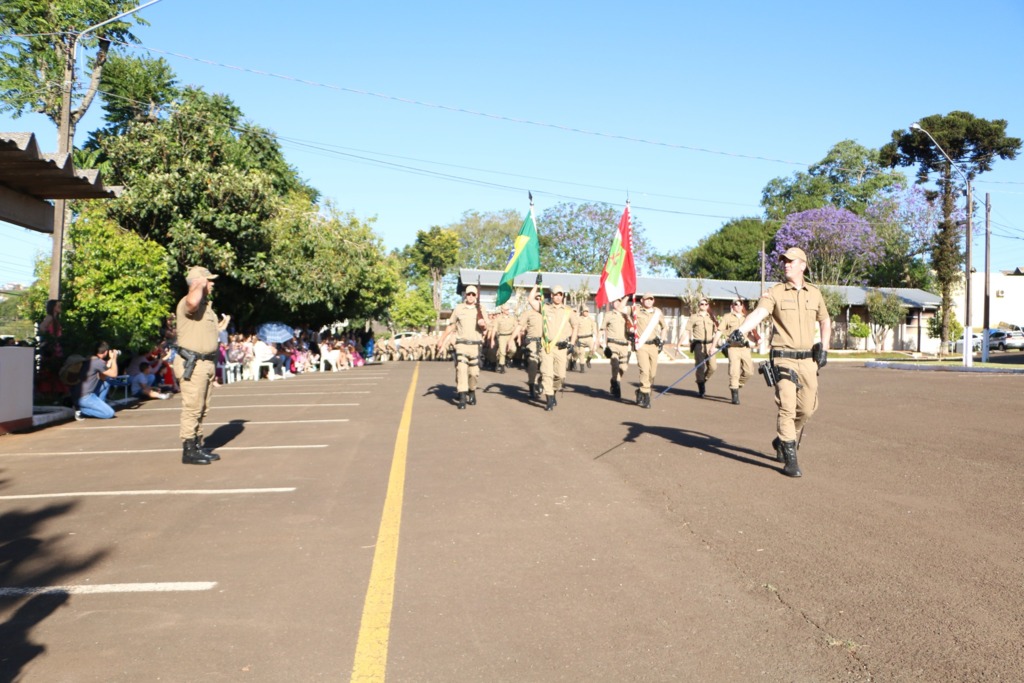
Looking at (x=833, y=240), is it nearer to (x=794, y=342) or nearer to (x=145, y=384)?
(x=145, y=384)

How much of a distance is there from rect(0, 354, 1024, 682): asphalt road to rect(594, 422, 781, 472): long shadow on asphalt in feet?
0.25

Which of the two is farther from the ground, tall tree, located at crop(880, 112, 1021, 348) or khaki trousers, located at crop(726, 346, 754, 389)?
tall tree, located at crop(880, 112, 1021, 348)

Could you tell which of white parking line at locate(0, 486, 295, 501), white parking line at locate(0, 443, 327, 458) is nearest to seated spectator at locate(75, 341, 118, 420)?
white parking line at locate(0, 443, 327, 458)

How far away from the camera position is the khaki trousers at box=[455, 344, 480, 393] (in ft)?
49.2

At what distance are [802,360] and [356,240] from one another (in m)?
32.1

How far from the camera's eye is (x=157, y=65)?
38.7 meters

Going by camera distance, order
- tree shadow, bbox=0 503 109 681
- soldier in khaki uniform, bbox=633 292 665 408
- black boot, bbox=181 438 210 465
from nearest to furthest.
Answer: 1. tree shadow, bbox=0 503 109 681
2. black boot, bbox=181 438 210 465
3. soldier in khaki uniform, bbox=633 292 665 408

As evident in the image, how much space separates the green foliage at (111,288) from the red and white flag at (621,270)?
31.2ft

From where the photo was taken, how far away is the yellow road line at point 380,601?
3854 mm

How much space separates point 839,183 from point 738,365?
6488 centimetres

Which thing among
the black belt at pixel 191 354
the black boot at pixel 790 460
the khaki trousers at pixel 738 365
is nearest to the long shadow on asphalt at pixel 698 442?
the black boot at pixel 790 460

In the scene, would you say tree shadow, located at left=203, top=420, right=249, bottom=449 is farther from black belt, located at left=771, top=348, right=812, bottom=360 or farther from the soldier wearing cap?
black belt, located at left=771, top=348, right=812, bottom=360

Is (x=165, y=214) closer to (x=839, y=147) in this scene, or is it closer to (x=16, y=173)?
(x=16, y=173)

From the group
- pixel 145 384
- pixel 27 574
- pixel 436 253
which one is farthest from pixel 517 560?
pixel 436 253
